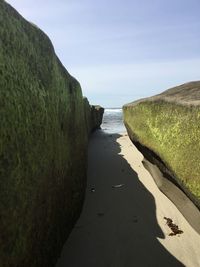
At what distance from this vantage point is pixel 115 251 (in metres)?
4.57

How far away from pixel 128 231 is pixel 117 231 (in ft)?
0.54

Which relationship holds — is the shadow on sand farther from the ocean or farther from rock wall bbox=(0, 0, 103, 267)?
the ocean

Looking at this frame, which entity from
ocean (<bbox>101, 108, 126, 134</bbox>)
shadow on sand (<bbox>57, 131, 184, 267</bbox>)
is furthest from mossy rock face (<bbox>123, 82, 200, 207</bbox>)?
ocean (<bbox>101, 108, 126, 134</bbox>)

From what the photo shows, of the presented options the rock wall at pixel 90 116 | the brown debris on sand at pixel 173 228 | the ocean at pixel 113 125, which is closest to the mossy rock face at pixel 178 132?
the brown debris on sand at pixel 173 228

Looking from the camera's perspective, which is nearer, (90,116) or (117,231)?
(117,231)

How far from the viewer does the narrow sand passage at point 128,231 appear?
4363 mm

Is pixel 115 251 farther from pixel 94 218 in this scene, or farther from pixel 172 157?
pixel 172 157

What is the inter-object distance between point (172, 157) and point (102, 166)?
469cm

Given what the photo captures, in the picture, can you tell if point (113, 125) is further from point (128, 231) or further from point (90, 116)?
point (128, 231)

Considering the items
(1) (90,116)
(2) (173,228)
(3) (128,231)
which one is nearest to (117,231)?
(3) (128,231)

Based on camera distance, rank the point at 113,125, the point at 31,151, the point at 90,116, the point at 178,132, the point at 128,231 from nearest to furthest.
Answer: the point at 31,151
the point at 178,132
the point at 128,231
the point at 90,116
the point at 113,125

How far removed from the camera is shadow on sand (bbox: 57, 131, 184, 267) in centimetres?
436

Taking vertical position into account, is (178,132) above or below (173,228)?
above

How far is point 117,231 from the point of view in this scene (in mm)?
5145
